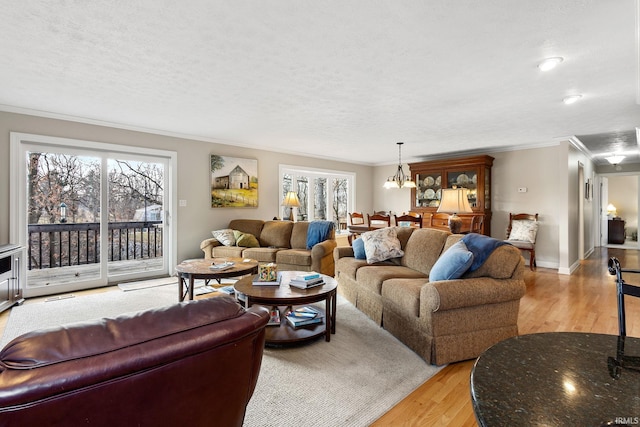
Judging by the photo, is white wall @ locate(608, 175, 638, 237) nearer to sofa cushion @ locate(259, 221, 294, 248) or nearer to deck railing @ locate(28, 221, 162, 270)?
sofa cushion @ locate(259, 221, 294, 248)

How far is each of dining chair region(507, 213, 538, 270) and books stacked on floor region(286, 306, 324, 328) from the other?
13.7 feet

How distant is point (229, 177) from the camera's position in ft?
18.5

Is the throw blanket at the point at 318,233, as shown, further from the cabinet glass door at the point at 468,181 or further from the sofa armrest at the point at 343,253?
the cabinet glass door at the point at 468,181

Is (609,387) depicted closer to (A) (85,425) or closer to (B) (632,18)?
(A) (85,425)

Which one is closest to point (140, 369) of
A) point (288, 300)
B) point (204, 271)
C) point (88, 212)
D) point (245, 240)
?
point (288, 300)

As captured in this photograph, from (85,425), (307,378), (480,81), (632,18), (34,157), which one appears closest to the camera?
(85,425)

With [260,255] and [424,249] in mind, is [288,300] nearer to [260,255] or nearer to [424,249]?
[424,249]

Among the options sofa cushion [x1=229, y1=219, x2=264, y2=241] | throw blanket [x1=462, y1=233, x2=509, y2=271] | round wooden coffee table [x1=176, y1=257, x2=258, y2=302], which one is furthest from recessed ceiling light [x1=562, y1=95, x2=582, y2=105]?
sofa cushion [x1=229, y1=219, x2=264, y2=241]

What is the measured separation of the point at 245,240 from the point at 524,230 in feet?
15.7

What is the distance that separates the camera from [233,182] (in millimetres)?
5691

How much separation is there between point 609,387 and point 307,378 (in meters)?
1.75

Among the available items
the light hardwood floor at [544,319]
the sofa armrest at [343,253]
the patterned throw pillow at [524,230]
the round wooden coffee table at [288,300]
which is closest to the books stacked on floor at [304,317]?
the round wooden coffee table at [288,300]


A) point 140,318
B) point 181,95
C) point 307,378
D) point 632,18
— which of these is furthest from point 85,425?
point 181,95

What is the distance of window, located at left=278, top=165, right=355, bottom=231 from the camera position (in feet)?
22.4
